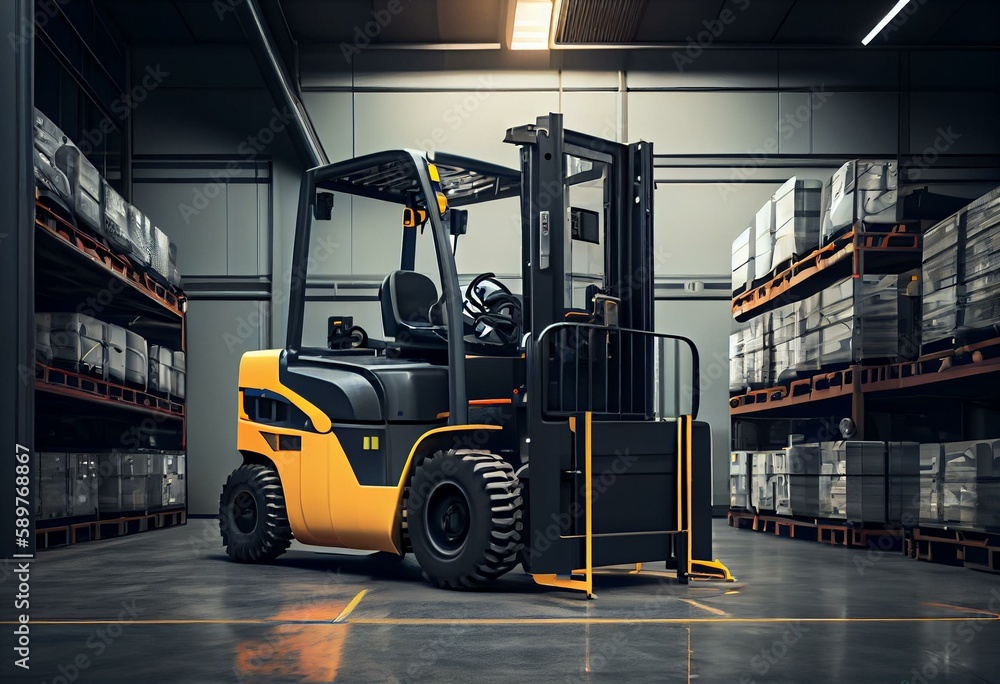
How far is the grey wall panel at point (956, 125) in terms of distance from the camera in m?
13.1

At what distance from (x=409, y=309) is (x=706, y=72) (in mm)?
8576

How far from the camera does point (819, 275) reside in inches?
367

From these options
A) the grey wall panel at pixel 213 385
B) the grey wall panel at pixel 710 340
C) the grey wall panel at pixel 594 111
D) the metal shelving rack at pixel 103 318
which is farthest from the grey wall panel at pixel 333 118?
the grey wall panel at pixel 710 340

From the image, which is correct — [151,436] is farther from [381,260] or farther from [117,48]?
[117,48]

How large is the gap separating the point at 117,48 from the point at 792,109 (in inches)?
326

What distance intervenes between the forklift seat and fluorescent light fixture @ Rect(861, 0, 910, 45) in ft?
23.9

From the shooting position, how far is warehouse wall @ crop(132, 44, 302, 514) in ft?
42.9

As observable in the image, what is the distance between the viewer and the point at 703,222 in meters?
13.3

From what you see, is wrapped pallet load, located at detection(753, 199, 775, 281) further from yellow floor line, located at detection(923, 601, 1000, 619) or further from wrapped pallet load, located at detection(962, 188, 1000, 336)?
yellow floor line, located at detection(923, 601, 1000, 619)

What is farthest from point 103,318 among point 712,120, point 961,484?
point 961,484

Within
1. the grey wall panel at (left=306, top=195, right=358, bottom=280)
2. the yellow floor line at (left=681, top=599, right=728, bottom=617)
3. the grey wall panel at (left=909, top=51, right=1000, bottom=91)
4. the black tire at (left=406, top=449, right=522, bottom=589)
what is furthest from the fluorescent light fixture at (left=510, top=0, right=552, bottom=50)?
the yellow floor line at (left=681, top=599, right=728, bottom=617)

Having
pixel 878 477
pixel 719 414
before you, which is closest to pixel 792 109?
pixel 719 414

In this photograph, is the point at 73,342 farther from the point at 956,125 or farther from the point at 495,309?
the point at 956,125

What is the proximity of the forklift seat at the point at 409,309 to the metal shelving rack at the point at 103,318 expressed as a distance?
2632mm
